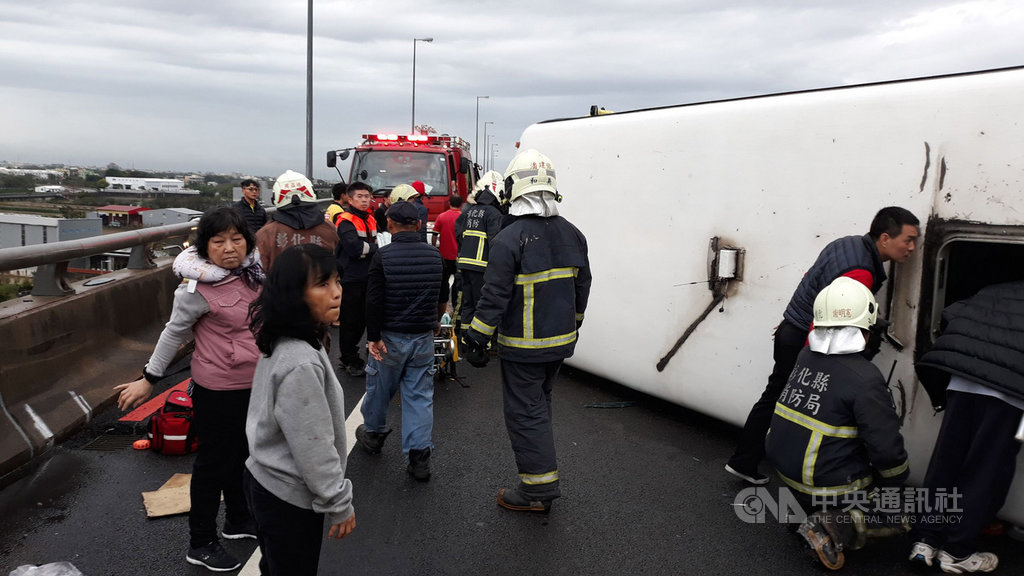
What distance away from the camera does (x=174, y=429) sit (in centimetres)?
491

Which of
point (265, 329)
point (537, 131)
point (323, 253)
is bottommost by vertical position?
point (265, 329)

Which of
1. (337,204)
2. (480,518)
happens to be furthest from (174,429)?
(337,204)

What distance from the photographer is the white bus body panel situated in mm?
3885

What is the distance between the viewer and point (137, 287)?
693cm

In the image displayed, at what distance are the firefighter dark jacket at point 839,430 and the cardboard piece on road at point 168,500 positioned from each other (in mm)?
3325

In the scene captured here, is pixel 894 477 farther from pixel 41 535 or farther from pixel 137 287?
pixel 137 287

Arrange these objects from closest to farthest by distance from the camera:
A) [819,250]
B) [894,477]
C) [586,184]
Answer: [894,477], [819,250], [586,184]

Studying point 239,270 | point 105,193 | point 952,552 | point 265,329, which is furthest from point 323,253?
point 105,193

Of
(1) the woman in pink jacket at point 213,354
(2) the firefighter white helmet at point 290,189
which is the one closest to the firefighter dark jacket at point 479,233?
(2) the firefighter white helmet at point 290,189

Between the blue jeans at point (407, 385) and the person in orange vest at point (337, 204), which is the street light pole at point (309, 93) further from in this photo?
the blue jeans at point (407, 385)

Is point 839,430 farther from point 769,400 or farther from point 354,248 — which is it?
point 354,248

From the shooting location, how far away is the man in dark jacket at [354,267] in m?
6.90

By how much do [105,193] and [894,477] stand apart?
1635 centimetres

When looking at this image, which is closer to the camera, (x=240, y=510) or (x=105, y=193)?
(x=240, y=510)
